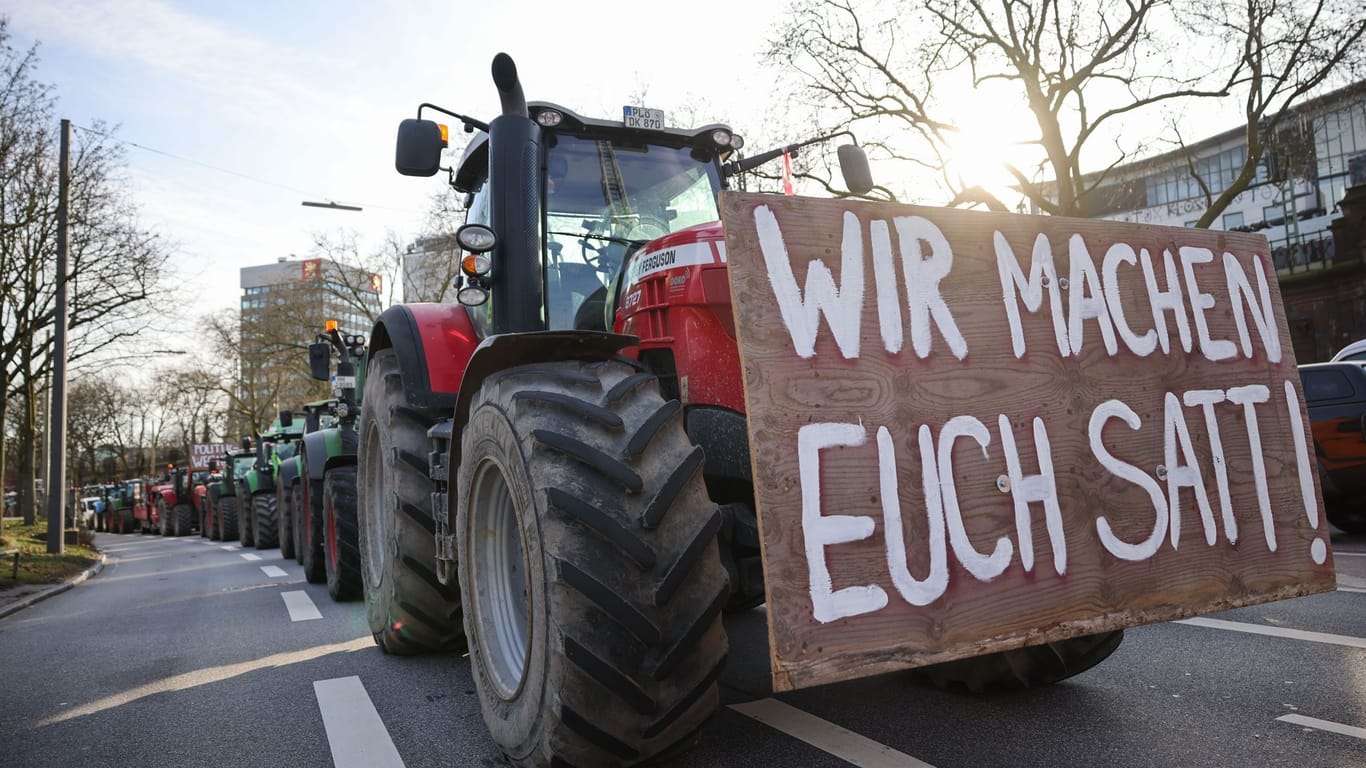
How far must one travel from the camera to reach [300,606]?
26.6 ft

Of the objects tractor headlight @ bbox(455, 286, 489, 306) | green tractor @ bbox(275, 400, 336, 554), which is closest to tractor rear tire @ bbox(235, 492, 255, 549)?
green tractor @ bbox(275, 400, 336, 554)

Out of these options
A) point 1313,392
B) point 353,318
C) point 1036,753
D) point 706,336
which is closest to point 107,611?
point 706,336

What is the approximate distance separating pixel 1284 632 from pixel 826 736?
3101mm

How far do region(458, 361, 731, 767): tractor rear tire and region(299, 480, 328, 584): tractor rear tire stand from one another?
669 cm

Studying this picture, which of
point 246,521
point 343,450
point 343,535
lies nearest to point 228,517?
point 246,521

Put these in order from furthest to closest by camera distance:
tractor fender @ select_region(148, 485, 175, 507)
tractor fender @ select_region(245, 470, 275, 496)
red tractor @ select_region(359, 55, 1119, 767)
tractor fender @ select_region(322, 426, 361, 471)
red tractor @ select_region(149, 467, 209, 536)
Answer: tractor fender @ select_region(148, 485, 175, 507)
red tractor @ select_region(149, 467, 209, 536)
tractor fender @ select_region(245, 470, 275, 496)
tractor fender @ select_region(322, 426, 361, 471)
red tractor @ select_region(359, 55, 1119, 767)

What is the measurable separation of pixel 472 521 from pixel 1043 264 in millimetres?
2251

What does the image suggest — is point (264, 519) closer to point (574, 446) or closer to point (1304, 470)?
point (574, 446)

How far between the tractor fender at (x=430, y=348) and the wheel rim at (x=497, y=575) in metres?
1.37

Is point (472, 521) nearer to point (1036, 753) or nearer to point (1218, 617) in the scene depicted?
point (1036, 753)

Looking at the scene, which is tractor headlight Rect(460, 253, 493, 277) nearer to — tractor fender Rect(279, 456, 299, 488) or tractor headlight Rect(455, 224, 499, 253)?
tractor headlight Rect(455, 224, 499, 253)

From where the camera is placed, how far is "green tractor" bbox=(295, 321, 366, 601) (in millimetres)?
7742

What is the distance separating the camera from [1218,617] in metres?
5.55

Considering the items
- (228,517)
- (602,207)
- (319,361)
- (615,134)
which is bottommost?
(228,517)
